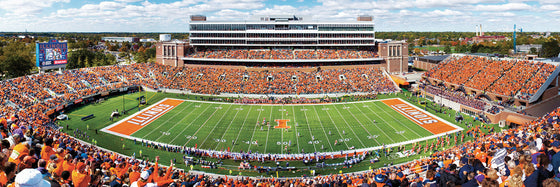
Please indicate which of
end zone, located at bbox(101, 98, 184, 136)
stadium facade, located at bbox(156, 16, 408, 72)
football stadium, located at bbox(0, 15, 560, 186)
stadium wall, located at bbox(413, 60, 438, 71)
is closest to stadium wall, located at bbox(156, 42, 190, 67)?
stadium facade, located at bbox(156, 16, 408, 72)

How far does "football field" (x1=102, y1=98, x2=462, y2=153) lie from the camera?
2864cm

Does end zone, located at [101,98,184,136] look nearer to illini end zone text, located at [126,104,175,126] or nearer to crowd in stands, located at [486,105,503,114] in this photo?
illini end zone text, located at [126,104,175,126]

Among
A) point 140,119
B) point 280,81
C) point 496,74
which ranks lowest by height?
point 140,119

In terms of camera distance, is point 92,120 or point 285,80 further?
point 285,80

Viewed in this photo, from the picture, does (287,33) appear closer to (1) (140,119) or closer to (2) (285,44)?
(2) (285,44)

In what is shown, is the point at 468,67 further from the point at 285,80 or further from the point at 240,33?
the point at 240,33

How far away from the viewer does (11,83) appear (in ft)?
134

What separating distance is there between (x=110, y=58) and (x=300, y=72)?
61988mm

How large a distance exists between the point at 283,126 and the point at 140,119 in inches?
620

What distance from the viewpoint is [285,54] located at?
58.0 metres

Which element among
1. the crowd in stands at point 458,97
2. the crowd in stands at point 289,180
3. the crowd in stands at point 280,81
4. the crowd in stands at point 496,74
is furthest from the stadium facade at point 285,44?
the crowd in stands at point 289,180

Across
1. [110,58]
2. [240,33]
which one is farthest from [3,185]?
[110,58]

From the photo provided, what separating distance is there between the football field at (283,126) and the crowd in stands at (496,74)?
33.7 feet

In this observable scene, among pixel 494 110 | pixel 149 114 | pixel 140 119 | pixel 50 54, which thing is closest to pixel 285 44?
pixel 149 114
